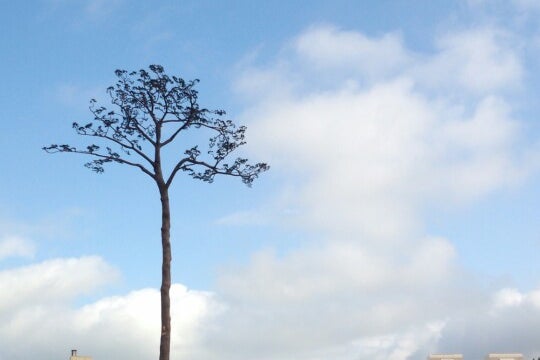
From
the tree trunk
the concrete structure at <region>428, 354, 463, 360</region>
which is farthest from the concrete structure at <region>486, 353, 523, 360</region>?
the tree trunk

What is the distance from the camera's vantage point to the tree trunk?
26.4 metres

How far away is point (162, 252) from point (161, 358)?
11.4ft

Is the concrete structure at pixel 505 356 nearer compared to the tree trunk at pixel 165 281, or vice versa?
the tree trunk at pixel 165 281

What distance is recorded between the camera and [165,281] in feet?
87.9

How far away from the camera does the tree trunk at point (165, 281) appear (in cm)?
2642

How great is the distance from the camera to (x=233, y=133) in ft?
98.5

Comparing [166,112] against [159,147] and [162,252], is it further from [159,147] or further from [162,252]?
[162,252]

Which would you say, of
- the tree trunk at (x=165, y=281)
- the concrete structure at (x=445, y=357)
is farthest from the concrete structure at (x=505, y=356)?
the tree trunk at (x=165, y=281)

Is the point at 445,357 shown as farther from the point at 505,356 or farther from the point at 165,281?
the point at 165,281

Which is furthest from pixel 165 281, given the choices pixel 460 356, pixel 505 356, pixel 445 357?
pixel 505 356

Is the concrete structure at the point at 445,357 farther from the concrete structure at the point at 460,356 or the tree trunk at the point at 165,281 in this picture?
the tree trunk at the point at 165,281

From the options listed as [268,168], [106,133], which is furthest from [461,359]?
[106,133]

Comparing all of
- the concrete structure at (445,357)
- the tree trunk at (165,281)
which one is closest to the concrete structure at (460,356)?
the concrete structure at (445,357)

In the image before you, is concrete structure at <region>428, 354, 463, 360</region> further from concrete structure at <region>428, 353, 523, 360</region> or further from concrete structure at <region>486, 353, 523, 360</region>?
A: concrete structure at <region>486, 353, 523, 360</region>
